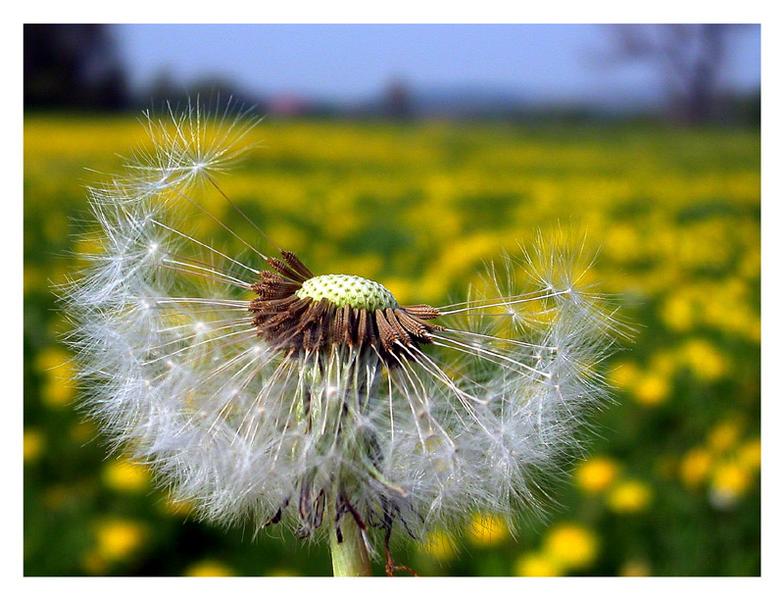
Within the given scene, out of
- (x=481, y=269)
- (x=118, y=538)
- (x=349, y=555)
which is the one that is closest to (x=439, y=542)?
(x=349, y=555)

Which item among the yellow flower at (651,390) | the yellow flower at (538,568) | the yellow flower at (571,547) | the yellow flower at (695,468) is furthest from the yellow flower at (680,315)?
the yellow flower at (538,568)

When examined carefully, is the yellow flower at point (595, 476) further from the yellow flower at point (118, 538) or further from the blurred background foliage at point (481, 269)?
the yellow flower at point (118, 538)

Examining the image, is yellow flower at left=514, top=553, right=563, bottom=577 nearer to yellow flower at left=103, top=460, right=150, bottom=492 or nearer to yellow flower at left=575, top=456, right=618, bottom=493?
yellow flower at left=575, top=456, right=618, bottom=493

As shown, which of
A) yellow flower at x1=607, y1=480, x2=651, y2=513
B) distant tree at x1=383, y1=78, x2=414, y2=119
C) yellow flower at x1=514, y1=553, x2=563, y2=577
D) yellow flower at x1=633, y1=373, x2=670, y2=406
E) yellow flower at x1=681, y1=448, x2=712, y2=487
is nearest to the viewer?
yellow flower at x1=514, y1=553, x2=563, y2=577

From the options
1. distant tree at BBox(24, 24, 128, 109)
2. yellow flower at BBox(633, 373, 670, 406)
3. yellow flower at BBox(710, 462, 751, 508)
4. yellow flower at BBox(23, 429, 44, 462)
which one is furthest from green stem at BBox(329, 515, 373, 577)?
distant tree at BBox(24, 24, 128, 109)

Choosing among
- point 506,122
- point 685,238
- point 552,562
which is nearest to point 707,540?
point 552,562

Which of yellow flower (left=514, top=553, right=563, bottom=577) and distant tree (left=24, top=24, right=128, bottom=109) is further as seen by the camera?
distant tree (left=24, top=24, right=128, bottom=109)

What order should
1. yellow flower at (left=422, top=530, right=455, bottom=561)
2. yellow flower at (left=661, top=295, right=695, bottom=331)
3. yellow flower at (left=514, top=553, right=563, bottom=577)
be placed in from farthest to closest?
yellow flower at (left=661, top=295, right=695, bottom=331) → yellow flower at (left=514, top=553, right=563, bottom=577) → yellow flower at (left=422, top=530, right=455, bottom=561)

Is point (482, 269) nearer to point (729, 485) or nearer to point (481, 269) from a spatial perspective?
point (481, 269)
